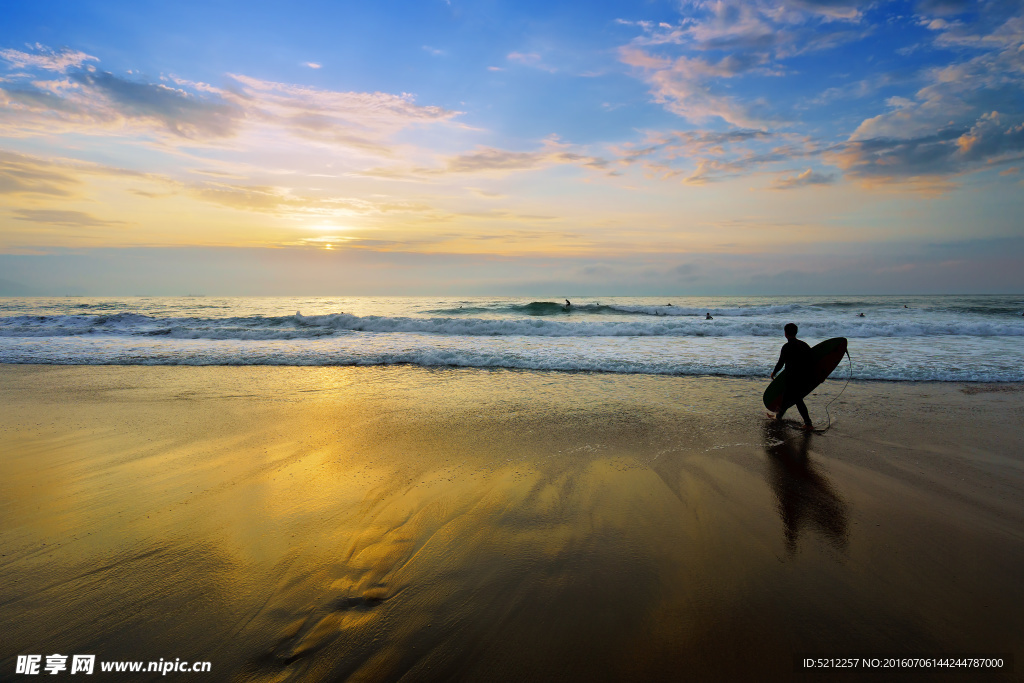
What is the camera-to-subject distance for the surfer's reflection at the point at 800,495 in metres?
3.62

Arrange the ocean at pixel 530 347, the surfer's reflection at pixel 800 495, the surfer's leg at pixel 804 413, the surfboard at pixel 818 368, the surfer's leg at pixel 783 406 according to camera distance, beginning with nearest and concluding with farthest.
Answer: the surfer's reflection at pixel 800 495 → the surfer's leg at pixel 804 413 → the surfer's leg at pixel 783 406 → the surfboard at pixel 818 368 → the ocean at pixel 530 347

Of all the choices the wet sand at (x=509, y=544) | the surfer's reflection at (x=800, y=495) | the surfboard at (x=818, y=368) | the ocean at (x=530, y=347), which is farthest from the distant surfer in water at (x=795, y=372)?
the ocean at (x=530, y=347)

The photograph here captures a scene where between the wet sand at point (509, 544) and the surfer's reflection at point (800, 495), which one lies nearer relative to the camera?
the wet sand at point (509, 544)

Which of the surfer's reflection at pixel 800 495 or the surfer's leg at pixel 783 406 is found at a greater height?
the surfer's leg at pixel 783 406

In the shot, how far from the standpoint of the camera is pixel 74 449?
18.0 ft

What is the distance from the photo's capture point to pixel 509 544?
3385 millimetres

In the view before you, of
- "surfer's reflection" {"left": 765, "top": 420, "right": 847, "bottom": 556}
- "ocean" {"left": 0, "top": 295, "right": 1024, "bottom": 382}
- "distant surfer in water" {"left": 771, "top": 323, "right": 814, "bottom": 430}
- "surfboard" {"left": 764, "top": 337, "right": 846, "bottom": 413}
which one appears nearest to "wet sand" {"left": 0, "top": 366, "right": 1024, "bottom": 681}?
"surfer's reflection" {"left": 765, "top": 420, "right": 847, "bottom": 556}

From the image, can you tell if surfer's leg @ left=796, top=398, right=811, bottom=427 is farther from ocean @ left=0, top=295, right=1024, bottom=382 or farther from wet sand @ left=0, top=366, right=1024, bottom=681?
ocean @ left=0, top=295, right=1024, bottom=382

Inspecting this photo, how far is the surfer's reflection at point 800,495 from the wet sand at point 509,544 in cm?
3

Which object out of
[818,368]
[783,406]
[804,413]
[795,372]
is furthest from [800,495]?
[818,368]

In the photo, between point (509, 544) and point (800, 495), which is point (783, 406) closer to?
point (800, 495)

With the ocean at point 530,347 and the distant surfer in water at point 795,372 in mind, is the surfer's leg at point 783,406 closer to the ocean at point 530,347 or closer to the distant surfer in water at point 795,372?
the distant surfer in water at point 795,372

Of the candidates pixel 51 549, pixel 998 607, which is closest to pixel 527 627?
pixel 998 607

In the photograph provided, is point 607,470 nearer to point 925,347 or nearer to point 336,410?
point 336,410
